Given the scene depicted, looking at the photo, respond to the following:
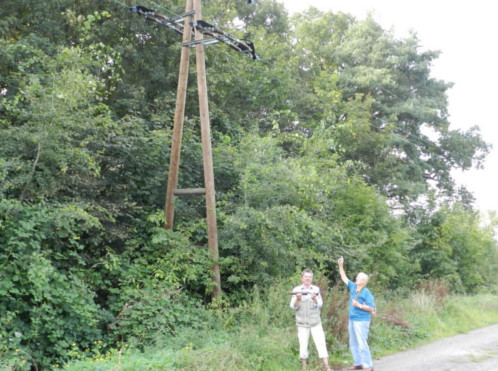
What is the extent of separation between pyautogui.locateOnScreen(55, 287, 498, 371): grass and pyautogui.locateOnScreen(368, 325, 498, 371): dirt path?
15.7 inches

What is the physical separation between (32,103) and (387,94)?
22.7 metres

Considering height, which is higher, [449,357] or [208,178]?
[208,178]

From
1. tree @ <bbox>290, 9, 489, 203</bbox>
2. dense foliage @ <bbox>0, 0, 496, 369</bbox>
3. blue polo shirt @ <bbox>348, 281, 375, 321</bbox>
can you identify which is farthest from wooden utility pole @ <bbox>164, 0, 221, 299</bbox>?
tree @ <bbox>290, 9, 489, 203</bbox>

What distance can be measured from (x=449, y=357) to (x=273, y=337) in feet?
12.7

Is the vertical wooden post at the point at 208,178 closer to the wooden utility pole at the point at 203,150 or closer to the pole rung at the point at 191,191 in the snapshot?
the wooden utility pole at the point at 203,150

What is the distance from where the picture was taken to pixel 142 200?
41.2ft

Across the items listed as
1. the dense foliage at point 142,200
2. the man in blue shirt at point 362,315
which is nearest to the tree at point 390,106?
the dense foliage at point 142,200

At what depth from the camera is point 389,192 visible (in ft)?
85.7

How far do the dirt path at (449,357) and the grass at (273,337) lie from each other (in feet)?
1.31

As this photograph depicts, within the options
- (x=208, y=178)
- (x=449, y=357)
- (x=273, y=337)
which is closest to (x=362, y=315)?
(x=273, y=337)

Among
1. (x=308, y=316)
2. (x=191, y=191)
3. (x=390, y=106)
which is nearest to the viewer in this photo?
(x=308, y=316)

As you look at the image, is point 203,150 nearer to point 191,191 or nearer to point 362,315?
point 191,191

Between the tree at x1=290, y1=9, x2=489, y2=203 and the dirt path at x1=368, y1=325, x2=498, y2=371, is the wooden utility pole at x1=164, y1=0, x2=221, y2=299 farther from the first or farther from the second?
the tree at x1=290, y1=9, x2=489, y2=203

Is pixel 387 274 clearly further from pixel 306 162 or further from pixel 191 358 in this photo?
pixel 191 358
